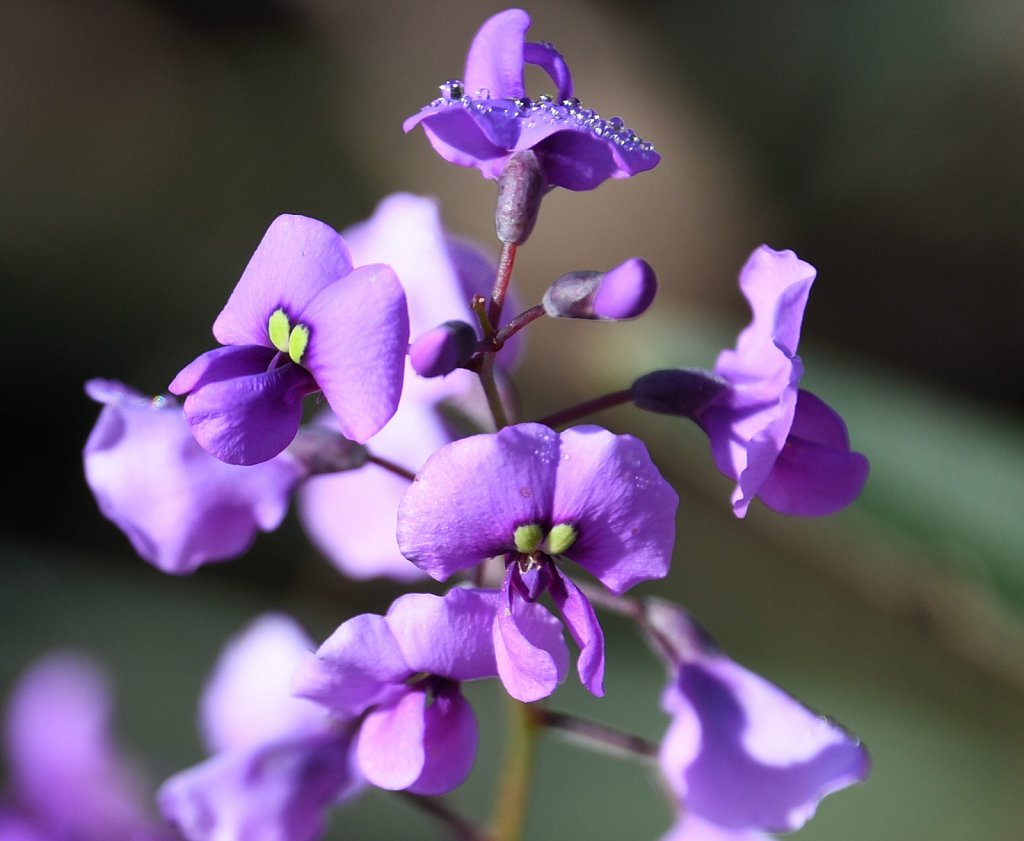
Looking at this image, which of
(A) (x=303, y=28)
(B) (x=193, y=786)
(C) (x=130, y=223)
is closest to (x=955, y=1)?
(A) (x=303, y=28)

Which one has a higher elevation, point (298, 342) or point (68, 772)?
point (298, 342)

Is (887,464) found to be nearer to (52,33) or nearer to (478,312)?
(478,312)

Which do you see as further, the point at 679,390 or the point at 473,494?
the point at 679,390

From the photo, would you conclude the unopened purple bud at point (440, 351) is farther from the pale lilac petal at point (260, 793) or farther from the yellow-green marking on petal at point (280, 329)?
the pale lilac petal at point (260, 793)

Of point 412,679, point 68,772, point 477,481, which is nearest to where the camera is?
point 477,481

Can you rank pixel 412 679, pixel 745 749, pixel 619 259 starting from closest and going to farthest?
pixel 412 679, pixel 745 749, pixel 619 259

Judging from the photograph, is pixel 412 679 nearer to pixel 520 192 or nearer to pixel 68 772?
pixel 520 192

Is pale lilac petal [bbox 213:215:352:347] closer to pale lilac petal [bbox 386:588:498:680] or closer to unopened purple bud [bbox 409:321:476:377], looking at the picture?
unopened purple bud [bbox 409:321:476:377]

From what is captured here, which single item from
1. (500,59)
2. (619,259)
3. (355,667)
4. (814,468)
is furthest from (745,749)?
(619,259)
